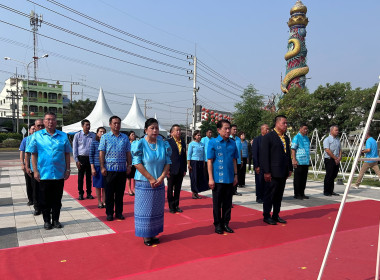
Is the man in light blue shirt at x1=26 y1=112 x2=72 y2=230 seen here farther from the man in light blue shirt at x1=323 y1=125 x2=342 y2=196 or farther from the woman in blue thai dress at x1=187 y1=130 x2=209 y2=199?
the man in light blue shirt at x1=323 y1=125 x2=342 y2=196

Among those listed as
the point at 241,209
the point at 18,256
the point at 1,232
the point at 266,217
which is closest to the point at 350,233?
the point at 266,217

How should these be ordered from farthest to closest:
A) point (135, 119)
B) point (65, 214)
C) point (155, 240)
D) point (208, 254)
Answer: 1. point (135, 119)
2. point (65, 214)
3. point (155, 240)
4. point (208, 254)

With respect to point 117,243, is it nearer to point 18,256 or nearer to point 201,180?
point 18,256

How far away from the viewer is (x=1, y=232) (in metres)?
4.52

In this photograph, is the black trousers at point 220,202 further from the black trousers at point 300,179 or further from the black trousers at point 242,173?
the black trousers at point 242,173

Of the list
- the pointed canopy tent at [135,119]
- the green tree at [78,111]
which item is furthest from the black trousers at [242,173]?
the green tree at [78,111]

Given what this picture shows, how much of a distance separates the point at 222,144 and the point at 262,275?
203 centimetres

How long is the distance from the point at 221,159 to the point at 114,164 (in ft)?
5.98

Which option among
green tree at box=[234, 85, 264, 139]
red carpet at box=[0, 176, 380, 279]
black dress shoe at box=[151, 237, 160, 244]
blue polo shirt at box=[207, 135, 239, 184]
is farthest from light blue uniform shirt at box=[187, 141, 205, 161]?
green tree at box=[234, 85, 264, 139]

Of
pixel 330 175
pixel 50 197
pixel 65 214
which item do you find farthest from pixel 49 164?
pixel 330 175

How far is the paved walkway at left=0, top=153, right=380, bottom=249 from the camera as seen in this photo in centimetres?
434

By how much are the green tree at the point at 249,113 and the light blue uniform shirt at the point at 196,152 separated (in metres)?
23.8

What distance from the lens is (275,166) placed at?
5.02 meters

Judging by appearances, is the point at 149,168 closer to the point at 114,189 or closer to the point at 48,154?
the point at 114,189
